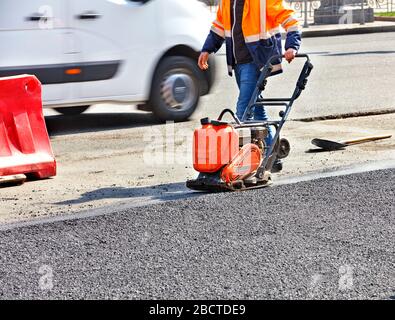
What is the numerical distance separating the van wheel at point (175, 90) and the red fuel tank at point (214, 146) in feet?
12.4

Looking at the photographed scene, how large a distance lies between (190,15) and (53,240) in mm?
5593

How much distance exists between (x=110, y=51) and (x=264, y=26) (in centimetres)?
308

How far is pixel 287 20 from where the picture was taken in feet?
27.2

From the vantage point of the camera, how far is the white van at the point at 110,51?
34.8 ft

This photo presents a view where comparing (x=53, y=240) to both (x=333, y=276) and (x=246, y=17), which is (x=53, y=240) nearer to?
(x=333, y=276)

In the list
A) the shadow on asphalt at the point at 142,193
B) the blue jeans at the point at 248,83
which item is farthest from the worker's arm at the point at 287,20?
the shadow on asphalt at the point at 142,193

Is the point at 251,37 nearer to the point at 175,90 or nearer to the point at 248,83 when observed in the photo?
the point at 248,83

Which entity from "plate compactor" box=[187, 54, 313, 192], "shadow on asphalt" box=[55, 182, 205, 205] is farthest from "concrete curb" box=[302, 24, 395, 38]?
"shadow on asphalt" box=[55, 182, 205, 205]

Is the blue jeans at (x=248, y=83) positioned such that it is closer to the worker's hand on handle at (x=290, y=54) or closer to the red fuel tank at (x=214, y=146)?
the worker's hand on handle at (x=290, y=54)

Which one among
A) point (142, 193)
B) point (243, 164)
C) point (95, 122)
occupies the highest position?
point (243, 164)

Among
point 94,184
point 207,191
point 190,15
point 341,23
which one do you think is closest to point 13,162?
point 94,184

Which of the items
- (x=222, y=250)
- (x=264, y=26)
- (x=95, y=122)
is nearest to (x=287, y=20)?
(x=264, y=26)

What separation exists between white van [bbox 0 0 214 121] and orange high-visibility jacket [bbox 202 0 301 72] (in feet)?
8.70

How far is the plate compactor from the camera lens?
7711 mm
